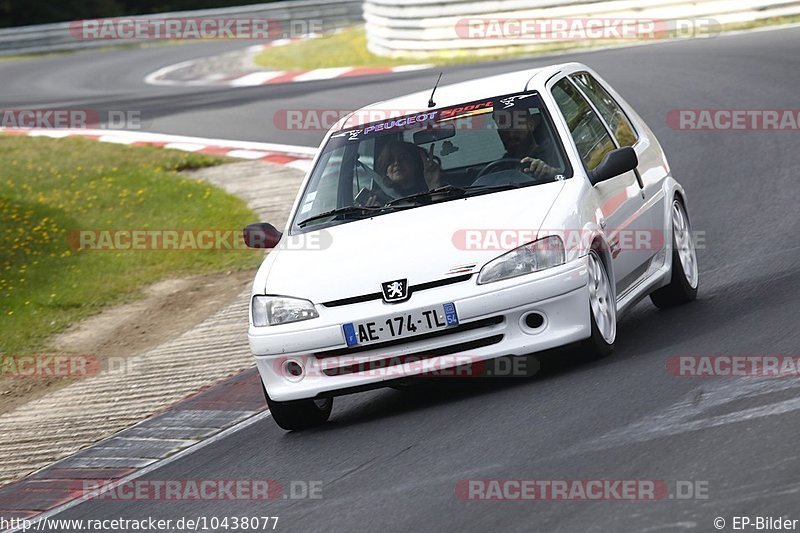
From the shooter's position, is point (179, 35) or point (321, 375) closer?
point (321, 375)

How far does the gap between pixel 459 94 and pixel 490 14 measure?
1728cm

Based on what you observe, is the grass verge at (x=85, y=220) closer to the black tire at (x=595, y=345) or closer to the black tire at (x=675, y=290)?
the black tire at (x=675, y=290)

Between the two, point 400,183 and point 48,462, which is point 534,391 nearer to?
point 400,183

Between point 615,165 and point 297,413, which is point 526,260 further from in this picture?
point 297,413

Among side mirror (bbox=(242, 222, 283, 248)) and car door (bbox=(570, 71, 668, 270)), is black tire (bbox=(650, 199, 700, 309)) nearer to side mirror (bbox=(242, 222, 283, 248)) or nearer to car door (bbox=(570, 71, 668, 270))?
car door (bbox=(570, 71, 668, 270))

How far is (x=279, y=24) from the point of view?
4006 centimetres

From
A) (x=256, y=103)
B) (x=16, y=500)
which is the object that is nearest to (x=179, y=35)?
(x=256, y=103)

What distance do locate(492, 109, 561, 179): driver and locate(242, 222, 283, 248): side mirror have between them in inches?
55.2

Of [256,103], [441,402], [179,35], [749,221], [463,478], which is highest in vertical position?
[463,478]

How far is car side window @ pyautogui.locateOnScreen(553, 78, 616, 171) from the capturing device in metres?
7.81

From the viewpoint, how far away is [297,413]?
7270 millimetres

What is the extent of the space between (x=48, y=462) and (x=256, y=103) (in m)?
14.8

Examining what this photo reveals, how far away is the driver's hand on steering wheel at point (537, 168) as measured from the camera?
24.7 ft

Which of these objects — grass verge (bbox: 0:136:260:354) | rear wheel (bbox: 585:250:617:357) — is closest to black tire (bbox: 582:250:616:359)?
rear wheel (bbox: 585:250:617:357)
